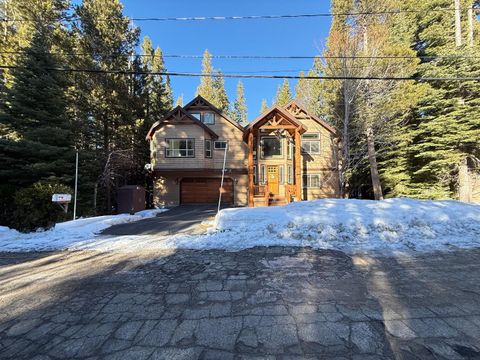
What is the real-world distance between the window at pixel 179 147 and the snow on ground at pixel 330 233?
12.0m

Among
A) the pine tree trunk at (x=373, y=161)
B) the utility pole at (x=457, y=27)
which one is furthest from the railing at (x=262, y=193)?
the utility pole at (x=457, y=27)

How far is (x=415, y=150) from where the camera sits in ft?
56.7

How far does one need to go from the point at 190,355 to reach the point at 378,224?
239 inches

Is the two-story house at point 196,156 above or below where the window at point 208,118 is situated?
below

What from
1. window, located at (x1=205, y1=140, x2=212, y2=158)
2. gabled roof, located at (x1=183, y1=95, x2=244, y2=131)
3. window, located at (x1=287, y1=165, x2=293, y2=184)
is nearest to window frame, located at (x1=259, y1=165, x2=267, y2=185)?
window, located at (x1=287, y1=165, x2=293, y2=184)

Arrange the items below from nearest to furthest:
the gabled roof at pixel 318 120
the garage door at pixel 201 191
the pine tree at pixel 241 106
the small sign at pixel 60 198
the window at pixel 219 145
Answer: the small sign at pixel 60 198, the gabled roof at pixel 318 120, the garage door at pixel 201 191, the window at pixel 219 145, the pine tree at pixel 241 106

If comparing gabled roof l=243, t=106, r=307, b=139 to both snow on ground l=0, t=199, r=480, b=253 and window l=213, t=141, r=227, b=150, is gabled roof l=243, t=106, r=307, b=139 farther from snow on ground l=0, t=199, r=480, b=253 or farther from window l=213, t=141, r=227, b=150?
snow on ground l=0, t=199, r=480, b=253

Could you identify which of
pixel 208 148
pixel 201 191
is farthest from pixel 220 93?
pixel 201 191

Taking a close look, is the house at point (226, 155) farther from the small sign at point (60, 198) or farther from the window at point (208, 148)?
the small sign at point (60, 198)

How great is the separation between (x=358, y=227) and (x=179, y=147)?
1537cm

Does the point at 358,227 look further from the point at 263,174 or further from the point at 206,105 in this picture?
the point at 206,105

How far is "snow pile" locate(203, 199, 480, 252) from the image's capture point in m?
6.08

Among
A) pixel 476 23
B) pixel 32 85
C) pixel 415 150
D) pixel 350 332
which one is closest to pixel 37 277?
pixel 350 332

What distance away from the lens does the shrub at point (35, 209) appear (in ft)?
26.6
